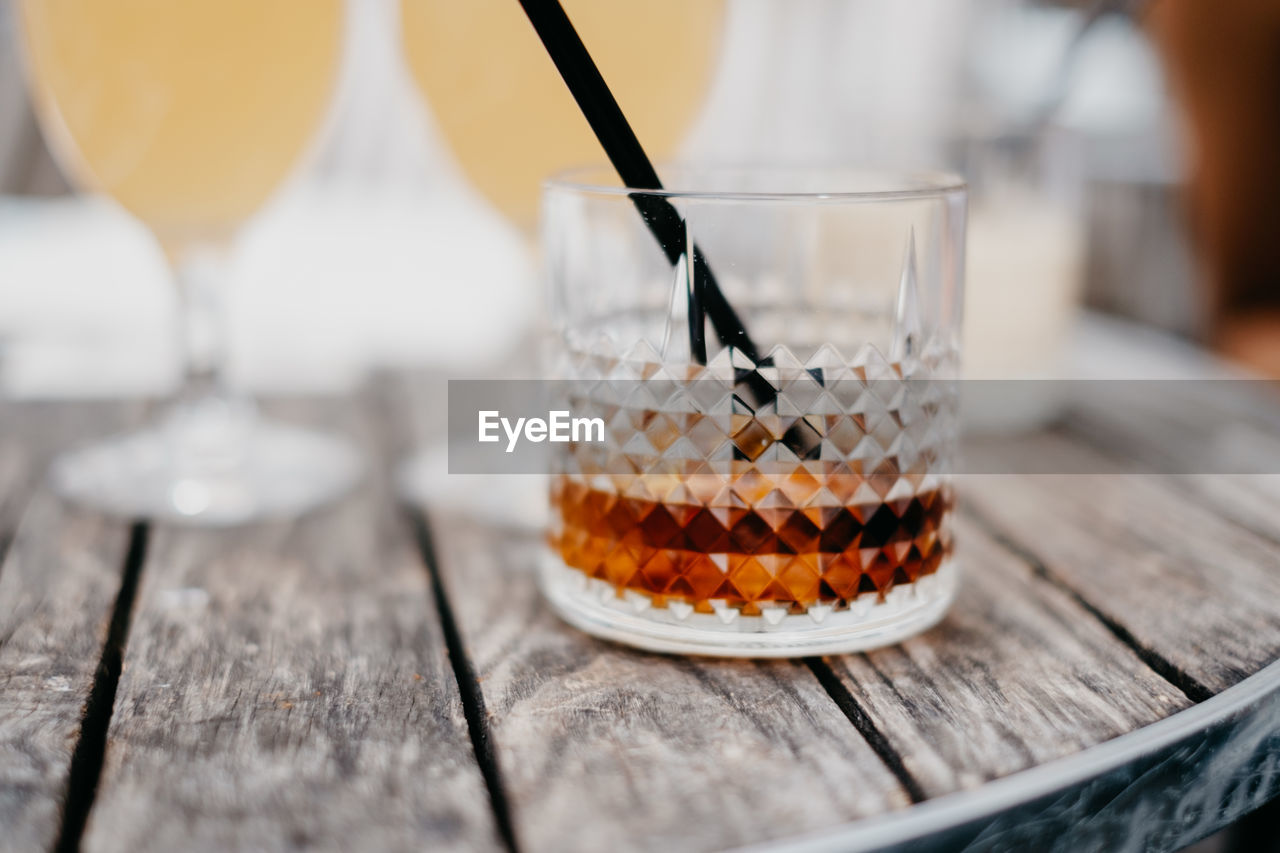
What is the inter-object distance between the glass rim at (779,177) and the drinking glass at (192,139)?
0.22 m

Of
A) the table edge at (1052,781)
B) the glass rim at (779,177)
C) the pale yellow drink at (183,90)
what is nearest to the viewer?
the table edge at (1052,781)

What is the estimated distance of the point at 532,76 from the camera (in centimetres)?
69

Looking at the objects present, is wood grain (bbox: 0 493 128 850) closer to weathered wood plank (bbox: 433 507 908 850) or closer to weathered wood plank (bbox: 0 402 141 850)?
weathered wood plank (bbox: 0 402 141 850)

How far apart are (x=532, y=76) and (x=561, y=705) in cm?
40

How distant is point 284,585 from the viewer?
1.74 feet

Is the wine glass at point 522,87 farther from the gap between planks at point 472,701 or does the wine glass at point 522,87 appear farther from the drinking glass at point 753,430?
the drinking glass at point 753,430

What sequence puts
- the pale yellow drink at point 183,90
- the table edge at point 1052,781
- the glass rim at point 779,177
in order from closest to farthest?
the table edge at point 1052,781 → the glass rim at point 779,177 → the pale yellow drink at point 183,90

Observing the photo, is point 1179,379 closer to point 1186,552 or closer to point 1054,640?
point 1186,552

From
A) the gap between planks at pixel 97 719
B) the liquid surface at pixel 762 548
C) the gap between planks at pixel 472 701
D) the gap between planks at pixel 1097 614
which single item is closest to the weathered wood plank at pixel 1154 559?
the gap between planks at pixel 1097 614

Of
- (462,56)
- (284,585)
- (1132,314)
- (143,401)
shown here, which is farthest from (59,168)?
(1132,314)

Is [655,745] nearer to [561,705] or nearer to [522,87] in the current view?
[561,705]

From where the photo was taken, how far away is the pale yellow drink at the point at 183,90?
2.02 ft

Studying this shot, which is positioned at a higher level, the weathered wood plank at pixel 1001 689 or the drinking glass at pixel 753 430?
the drinking glass at pixel 753 430

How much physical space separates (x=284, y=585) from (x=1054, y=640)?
31cm
